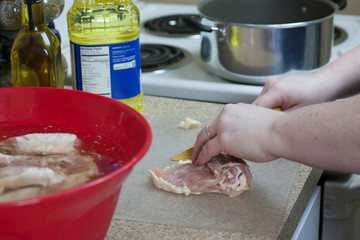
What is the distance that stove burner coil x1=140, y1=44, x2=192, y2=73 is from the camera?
150cm

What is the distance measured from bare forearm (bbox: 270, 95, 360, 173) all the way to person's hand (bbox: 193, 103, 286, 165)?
0.06ft

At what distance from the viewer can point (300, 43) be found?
4.25 feet

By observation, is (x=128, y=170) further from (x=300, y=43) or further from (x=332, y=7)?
(x=332, y=7)

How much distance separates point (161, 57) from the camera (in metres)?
1.55

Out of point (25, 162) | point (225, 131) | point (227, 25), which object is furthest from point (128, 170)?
point (227, 25)

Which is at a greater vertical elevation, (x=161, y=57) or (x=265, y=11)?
(x=265, y=11)

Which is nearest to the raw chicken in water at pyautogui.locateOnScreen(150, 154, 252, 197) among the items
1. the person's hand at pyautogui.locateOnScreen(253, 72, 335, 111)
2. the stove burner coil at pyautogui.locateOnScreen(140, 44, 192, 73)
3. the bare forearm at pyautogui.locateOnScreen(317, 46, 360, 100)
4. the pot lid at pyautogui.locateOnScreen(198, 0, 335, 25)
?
the person's hand at pyautogui.locateOnScreen(253, 72, 335, 111)

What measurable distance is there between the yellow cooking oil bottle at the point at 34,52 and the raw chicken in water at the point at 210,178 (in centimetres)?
28

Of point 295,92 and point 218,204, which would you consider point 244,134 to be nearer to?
point 218,204

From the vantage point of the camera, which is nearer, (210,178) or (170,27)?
(210,178)

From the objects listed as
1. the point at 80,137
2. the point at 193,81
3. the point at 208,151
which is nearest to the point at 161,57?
the point at 193,81

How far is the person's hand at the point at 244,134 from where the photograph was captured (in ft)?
2.88

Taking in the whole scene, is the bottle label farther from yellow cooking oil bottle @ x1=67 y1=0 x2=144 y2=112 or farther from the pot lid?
the pot lid

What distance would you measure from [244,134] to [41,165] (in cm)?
34
